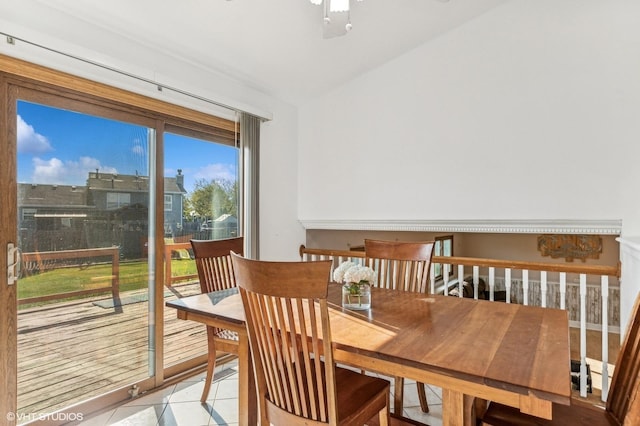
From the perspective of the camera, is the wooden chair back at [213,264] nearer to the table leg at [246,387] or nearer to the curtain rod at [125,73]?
the table leg at [246,387]

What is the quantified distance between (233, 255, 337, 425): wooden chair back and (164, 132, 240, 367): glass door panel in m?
1.65

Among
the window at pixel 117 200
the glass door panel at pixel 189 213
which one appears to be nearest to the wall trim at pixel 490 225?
the glass door panel at pixel 189 213

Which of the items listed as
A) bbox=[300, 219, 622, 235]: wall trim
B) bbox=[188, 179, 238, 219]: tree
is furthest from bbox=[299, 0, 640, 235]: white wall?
bbox=[188, 179, 238, 219]: tree

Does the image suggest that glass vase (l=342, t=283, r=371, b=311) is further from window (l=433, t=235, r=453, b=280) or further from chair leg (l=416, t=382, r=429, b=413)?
window (l=433, t=235, r=453, b=280)

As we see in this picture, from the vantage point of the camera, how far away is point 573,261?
19.6 feet

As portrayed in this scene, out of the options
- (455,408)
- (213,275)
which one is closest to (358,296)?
(455,408)

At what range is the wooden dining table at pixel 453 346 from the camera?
3.43 ft

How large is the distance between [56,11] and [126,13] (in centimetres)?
36

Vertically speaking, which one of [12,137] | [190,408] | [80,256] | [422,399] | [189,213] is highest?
[12,137]

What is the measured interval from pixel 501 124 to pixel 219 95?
231cm

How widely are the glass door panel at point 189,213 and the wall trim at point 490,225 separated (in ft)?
3.49

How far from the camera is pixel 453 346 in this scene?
1279 millimetres

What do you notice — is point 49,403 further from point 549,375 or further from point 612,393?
point 612,393

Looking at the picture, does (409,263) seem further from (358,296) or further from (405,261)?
(358,296)
